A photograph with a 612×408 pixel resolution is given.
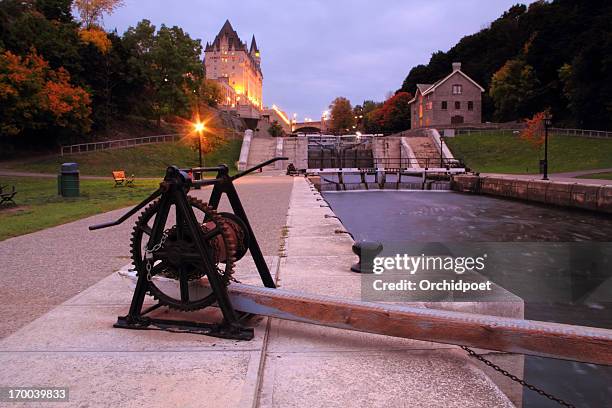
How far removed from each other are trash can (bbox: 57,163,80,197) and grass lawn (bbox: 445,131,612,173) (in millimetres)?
33380

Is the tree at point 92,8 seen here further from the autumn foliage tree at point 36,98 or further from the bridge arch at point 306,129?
the bridge arch at point 306,129

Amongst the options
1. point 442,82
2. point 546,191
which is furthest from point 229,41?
point 546,191

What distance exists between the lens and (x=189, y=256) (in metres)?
4.05

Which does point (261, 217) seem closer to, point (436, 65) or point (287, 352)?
point (287, 352)

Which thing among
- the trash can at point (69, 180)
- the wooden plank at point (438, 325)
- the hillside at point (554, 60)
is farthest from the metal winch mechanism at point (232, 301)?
the hillside at point (554, 60)

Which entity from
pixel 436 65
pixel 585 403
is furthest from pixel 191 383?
pixel 436 65

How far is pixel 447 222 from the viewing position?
788 inches

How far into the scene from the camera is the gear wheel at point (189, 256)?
4.01 meters

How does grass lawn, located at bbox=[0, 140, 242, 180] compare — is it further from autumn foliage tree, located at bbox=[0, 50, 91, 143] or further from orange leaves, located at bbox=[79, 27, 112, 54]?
orange leaves, located at bbox=[79, 27, 112, 54]

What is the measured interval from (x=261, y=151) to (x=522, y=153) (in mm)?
27634

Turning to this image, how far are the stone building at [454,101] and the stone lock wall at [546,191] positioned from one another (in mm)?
44425

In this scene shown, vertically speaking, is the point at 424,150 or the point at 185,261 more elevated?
the point at 424,150

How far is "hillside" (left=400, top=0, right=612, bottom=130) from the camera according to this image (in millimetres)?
53781

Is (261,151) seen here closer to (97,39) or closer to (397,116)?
(97,39)
